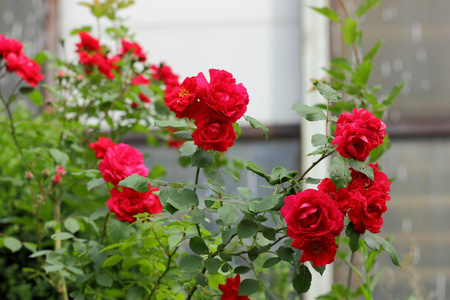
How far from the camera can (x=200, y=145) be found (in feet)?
2.71

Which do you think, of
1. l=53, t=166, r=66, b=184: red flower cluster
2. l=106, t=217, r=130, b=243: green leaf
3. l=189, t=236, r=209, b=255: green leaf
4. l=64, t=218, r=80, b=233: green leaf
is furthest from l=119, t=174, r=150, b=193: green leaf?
l=53, t=166, r=66, b=184: red flower cluster

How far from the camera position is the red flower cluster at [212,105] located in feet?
2.64

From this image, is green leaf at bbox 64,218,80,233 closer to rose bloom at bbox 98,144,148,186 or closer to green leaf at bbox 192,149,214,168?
rose bloom at bbox 98,144,148,186

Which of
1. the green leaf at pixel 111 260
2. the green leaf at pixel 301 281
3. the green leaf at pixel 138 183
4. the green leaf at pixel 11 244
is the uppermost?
the green leaf at pixel 138 183

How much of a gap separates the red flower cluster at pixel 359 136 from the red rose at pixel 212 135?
0.16 m

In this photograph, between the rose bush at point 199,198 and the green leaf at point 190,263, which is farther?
the green leaf at point 190,263

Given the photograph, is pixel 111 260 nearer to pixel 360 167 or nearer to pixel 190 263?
pixel 190 263

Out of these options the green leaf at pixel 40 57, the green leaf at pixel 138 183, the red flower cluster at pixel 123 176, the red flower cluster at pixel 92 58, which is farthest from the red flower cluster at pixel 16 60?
the green leaf at pixel 138 183

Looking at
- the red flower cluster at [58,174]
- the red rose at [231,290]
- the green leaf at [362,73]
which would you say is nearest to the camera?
the red rose at [231,290]

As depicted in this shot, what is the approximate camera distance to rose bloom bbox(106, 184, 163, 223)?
1065 mm

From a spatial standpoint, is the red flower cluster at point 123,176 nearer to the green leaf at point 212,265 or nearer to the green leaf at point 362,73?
the green leaf at point 212,265

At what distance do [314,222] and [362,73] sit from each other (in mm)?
666

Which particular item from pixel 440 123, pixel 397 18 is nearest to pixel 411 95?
pixel 440 123

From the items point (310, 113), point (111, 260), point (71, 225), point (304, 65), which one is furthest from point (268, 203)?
point (304, 65)
